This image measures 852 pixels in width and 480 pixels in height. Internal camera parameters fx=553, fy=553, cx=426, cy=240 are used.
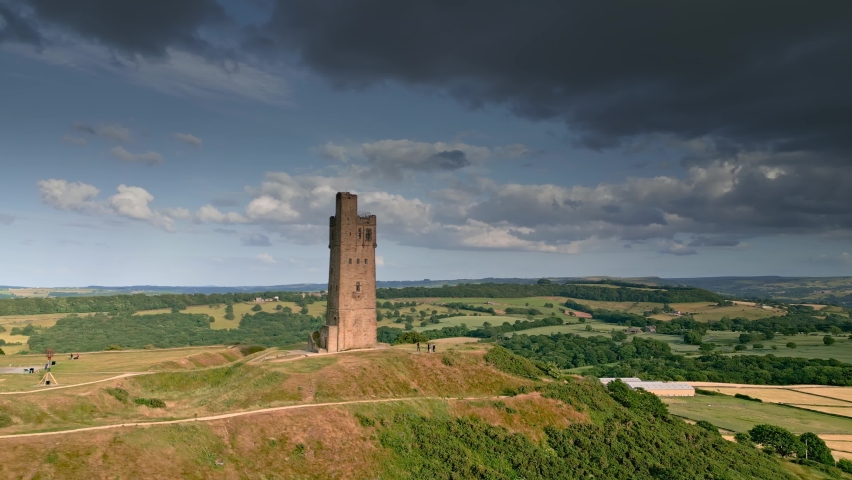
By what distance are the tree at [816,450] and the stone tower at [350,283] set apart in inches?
2152

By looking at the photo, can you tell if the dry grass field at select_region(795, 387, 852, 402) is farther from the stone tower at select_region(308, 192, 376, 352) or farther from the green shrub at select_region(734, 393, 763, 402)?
the stone tower at select_region(308, 192, 376, 352)

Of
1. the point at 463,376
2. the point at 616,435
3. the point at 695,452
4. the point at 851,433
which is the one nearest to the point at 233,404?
the point at 463,376

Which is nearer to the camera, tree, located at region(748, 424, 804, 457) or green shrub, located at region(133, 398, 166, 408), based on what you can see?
green shrub, located at region(133, 398, 166, 408)

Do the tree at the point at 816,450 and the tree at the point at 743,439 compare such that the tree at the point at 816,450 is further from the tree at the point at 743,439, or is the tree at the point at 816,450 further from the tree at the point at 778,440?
the tree at the point at 743,439

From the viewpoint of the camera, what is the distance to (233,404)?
4812cm

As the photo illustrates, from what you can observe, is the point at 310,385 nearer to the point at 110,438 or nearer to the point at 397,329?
the point at 110,438

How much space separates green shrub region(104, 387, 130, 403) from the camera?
160 feet

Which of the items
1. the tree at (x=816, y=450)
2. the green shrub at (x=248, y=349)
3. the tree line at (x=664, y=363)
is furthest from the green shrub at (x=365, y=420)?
the tree line at (x=664, y=363)

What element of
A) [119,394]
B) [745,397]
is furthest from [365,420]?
[745,397]

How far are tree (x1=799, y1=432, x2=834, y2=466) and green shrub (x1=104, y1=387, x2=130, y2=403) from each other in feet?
246

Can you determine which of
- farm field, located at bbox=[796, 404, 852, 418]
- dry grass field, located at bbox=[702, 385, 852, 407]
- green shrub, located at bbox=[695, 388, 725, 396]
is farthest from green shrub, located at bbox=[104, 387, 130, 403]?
dry grass field, located at bbox=[702, 385, 852, 407]

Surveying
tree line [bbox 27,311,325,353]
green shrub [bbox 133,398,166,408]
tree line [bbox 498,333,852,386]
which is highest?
green shrub [bbox 133,398,166,408]

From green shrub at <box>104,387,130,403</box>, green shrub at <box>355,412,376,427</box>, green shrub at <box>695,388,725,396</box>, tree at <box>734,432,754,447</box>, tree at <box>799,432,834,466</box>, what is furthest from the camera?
green shrub at <box>695,388,725,396</box>

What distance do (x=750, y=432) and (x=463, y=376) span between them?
39.7 metres
